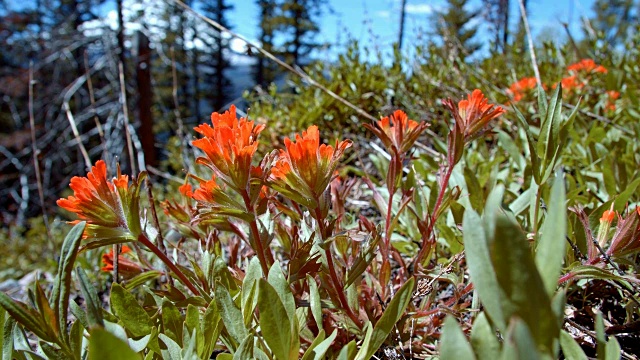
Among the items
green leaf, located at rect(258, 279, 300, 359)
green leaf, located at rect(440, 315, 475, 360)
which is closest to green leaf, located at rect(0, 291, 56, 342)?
green leaf, located at rect(258, 279, 300, 359)

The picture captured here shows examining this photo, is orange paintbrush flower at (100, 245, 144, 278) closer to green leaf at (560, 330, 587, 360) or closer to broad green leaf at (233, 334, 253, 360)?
broad green leaf at (233, 334, 253, 360)

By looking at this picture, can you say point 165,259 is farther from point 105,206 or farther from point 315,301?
point 315,301

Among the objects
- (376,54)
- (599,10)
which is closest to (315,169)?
(376,54)

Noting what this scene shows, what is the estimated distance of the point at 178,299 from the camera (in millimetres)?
1060

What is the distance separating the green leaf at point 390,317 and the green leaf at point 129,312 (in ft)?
1.42

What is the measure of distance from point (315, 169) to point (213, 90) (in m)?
29.1

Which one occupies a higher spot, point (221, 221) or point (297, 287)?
point (221, 221)

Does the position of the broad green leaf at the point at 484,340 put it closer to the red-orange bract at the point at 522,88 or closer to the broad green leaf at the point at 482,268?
the broad green leaf at the point at 482,268

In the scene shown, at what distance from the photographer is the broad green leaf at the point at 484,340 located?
54 centimetres

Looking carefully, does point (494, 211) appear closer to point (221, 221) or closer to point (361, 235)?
point (361, 235)

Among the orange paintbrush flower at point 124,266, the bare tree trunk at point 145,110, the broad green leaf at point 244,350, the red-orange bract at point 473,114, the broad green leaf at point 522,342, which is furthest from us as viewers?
the bare tree trunk at point 145,110

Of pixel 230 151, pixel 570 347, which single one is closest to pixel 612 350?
pixel 570 347

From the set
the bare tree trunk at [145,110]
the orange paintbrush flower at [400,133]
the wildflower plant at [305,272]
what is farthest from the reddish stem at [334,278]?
the bare tree trunk at [145,110]

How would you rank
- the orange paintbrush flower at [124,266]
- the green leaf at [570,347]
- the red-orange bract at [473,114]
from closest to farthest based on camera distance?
the green leaf at [570,347]
the red-orange bract at [473,114]
the orange paintbrush flower at [124,266]
